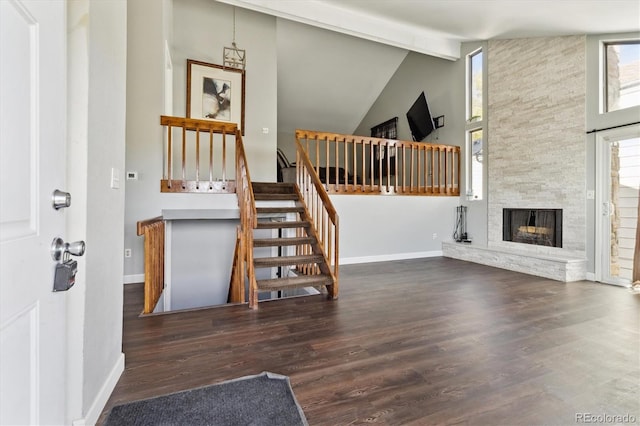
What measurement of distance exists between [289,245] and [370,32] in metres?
4.17

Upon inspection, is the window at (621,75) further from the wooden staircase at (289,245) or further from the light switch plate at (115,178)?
the light switch plate at (115,178)

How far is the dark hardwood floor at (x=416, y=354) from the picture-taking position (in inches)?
63.8

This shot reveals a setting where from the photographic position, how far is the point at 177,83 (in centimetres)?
534

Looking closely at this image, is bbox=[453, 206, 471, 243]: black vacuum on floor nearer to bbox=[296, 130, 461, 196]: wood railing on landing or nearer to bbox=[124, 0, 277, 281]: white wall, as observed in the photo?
bbox=[296, 130, 461, 196]: wood railing on landing

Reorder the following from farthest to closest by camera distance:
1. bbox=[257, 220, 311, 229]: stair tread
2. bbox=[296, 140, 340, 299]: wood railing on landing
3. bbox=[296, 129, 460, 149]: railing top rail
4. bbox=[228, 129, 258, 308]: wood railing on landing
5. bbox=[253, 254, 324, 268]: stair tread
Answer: bbox=[296, 129, 460, 149]: railing top rail
bbox=[257, 220, 311, 229]: stair tread
bbox=[296, 140, 340, 299]: wood railing on landing
bbox=[253, 254, 324, 268]: stair tread
bbox=[228, 129, 258, 308]: wood railing on landing

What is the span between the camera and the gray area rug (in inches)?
58.6

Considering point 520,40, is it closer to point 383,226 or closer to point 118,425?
point 383,226

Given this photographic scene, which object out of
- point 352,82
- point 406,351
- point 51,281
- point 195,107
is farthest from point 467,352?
point 352,82

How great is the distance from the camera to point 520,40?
203 inches

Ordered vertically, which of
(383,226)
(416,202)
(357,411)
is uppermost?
(416,202)

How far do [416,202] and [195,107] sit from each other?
14.7ft

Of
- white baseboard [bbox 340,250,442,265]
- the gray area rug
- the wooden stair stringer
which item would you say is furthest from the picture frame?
the gray area rug

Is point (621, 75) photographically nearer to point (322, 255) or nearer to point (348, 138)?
point (348, 138)

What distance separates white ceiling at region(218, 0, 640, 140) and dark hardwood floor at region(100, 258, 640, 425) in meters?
3.65
